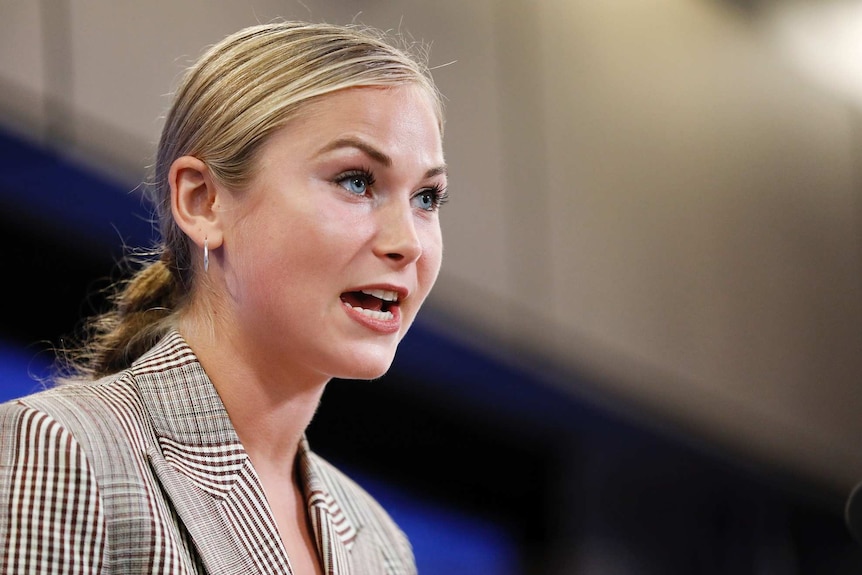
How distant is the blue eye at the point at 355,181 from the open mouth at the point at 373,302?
0.35 feet

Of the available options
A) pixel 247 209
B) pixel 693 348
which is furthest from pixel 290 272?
pixel 693 348

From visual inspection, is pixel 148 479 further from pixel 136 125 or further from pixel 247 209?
pixel 136 125

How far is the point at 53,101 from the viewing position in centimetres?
182

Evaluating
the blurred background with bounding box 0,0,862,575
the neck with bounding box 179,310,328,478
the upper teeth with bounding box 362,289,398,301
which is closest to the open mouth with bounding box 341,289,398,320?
the upper teeth with bounding box 362,289,398,301

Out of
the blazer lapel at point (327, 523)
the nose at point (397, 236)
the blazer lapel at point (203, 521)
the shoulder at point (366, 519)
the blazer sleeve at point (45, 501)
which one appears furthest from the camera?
the shoulder at point (366, 519)

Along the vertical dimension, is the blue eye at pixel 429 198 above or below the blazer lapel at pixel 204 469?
above

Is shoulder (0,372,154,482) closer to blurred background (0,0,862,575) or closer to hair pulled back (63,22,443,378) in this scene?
hair pulled back (63,22,443,378)

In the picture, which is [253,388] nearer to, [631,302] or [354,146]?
[354,146]

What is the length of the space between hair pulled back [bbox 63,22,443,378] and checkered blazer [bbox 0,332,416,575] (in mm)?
103

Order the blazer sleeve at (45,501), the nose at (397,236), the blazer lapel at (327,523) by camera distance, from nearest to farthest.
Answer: the blazer sleeve at (45,501) < the nose at (397,236) < the blazer lapel at (327,523)

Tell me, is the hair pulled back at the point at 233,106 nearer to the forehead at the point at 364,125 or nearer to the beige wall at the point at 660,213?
the forehead at the point at 364,125

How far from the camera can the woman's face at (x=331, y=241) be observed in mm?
1144

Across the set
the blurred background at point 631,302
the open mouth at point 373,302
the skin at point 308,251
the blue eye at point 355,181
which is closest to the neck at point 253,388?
the skin at point 308,251

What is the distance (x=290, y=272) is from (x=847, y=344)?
2.47 m
